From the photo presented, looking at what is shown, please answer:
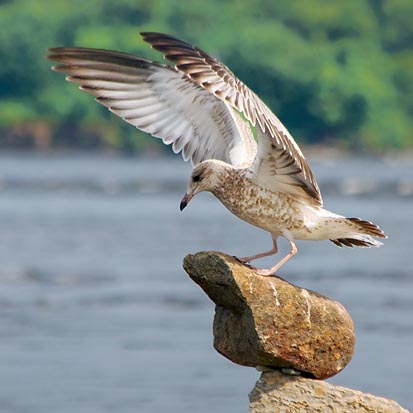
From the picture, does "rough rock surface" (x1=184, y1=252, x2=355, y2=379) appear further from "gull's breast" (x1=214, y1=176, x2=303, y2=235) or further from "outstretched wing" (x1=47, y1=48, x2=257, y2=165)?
"outstretched wing" (x1=47, y1=48, x2=257, y2=165)

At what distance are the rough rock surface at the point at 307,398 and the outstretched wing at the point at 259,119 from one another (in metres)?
1.26

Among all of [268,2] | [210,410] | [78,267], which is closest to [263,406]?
[210,410]

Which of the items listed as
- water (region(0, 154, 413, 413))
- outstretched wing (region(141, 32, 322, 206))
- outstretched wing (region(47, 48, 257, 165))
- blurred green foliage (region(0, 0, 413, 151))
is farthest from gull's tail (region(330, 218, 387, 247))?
blurred green foliage (region(0, 0, 413, 151))

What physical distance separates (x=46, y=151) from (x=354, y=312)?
54.9m

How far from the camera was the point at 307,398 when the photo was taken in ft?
35.4

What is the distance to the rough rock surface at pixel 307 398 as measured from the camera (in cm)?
1076

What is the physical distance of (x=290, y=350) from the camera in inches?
411

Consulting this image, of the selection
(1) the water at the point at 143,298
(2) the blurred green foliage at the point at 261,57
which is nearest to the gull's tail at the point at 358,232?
(1) the water at the point at 143,298

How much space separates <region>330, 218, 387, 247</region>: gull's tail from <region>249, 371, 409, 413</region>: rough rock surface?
1.02m


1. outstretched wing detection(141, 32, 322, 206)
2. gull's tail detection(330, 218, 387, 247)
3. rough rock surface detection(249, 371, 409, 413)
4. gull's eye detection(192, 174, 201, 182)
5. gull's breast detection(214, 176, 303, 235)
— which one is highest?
outstretched wing detection(141, 32, 322, 206)

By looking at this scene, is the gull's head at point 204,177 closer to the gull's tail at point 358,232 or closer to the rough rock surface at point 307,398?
the gull's tail at point 358,232

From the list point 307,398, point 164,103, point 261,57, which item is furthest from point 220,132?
point 261,57

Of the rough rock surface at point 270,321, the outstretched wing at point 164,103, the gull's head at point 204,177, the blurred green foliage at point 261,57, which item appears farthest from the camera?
the blurred green foliage at point 261,57

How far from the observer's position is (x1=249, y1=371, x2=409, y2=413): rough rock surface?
10.8 m
